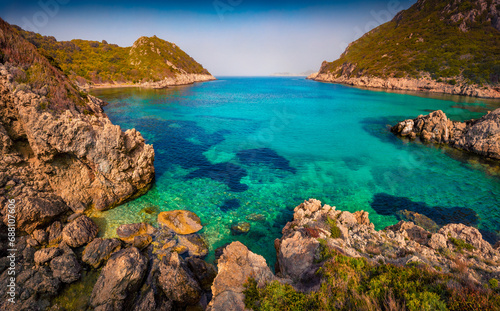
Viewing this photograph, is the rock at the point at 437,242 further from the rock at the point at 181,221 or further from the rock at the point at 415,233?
the rock at the point at 181,221

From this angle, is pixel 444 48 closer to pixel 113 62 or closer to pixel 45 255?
pixel 45 255

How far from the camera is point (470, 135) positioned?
3881cm

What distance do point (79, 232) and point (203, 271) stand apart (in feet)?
34.0

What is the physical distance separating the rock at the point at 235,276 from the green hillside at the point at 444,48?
148 metres

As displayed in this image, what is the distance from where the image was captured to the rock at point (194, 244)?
16.5 meters

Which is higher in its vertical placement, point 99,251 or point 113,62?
point 113,62

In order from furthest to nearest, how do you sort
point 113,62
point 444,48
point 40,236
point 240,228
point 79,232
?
point 113,62
point 444,48
point 240,228
point 79,232
point 40,236

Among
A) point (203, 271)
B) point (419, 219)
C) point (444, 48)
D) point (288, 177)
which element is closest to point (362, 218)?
point (419, 219)

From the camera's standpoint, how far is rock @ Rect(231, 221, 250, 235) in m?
18.7

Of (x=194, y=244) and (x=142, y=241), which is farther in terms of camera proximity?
(x=194, y=244)

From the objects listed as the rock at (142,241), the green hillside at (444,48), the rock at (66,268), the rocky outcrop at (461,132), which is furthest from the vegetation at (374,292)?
the green hillside at (444,48)

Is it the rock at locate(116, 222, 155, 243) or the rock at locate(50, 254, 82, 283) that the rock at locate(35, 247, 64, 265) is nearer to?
the rock at locate(50, 254, 82, 283)

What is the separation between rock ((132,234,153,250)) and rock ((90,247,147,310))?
260 cm

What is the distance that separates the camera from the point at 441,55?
13038 centimetres
